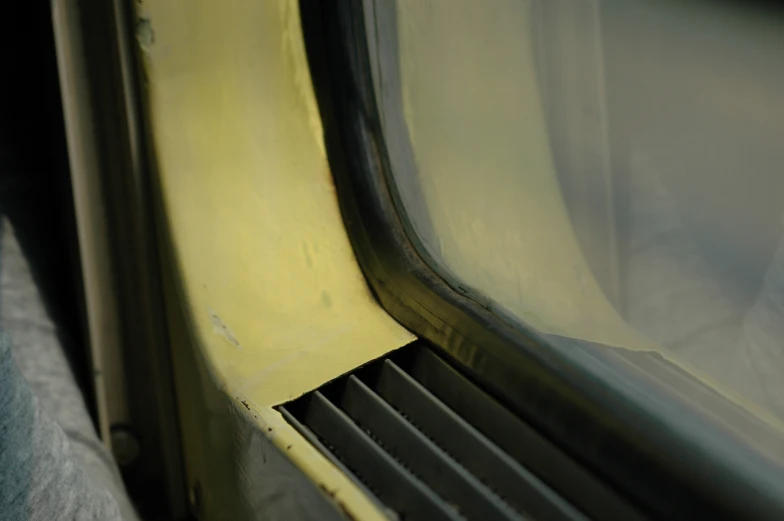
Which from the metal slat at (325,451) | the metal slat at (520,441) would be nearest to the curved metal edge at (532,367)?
the metal slat at (520,441)

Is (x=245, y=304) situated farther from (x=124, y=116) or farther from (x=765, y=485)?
(x=765, y=485)

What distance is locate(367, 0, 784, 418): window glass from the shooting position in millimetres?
635

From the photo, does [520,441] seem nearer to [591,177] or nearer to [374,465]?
[374,465]

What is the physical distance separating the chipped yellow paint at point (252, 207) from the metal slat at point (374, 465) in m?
0.03

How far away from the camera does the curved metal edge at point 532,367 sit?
42 centimetres

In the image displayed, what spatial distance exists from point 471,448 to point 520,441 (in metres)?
0.04

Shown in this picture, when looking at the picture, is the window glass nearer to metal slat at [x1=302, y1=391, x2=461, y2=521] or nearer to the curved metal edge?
the curved metal edge

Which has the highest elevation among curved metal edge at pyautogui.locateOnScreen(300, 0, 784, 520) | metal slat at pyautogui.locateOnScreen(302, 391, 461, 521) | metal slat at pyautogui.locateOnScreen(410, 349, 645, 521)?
curved metal edge at pyautogui.locateOnScreen(300, 0, 784, 520)

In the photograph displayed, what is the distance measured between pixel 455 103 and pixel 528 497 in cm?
42

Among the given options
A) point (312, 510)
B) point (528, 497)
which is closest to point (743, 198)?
point (528, 497)

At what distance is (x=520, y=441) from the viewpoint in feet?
1.61

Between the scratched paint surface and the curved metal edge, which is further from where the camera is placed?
the scratched paint surface

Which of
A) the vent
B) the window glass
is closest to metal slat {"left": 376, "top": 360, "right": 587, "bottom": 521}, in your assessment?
the vent

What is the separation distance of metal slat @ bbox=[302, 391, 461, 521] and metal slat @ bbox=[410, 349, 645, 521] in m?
0.07
